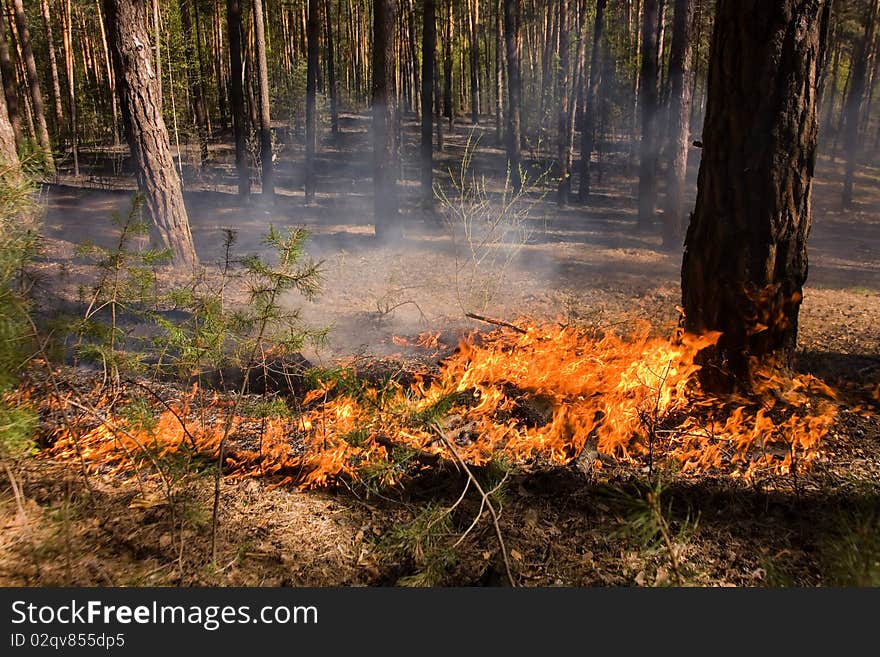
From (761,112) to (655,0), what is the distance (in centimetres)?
1318

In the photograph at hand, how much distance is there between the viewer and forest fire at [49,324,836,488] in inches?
158

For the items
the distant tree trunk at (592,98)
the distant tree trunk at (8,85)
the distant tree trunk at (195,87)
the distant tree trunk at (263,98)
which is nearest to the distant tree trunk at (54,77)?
the distant tree trunk at (195,87)

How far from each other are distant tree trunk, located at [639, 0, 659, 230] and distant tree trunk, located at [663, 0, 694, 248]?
169 centimetres

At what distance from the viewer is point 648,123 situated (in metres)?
15.3

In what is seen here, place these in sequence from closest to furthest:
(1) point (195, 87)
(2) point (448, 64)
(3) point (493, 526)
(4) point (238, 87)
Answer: (3) point (493, 526), (4) point (238, 87), (2) point (448, 64), (1) point (195, 87)

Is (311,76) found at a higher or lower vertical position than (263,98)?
higher

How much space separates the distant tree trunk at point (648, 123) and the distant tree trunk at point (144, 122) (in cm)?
1063

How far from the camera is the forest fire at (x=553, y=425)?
4.01m

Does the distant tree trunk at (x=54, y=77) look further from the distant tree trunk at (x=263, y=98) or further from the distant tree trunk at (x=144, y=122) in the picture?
the distant tree trunk at (x=144, y=122)

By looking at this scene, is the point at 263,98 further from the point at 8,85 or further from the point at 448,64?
the point at 448,64

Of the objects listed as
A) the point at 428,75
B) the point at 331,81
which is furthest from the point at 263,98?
the point at 331,81

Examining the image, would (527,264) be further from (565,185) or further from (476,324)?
(565,185)

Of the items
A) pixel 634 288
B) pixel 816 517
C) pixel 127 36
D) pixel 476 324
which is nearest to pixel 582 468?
pixel 816 517

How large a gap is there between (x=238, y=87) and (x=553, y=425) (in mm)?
14451
